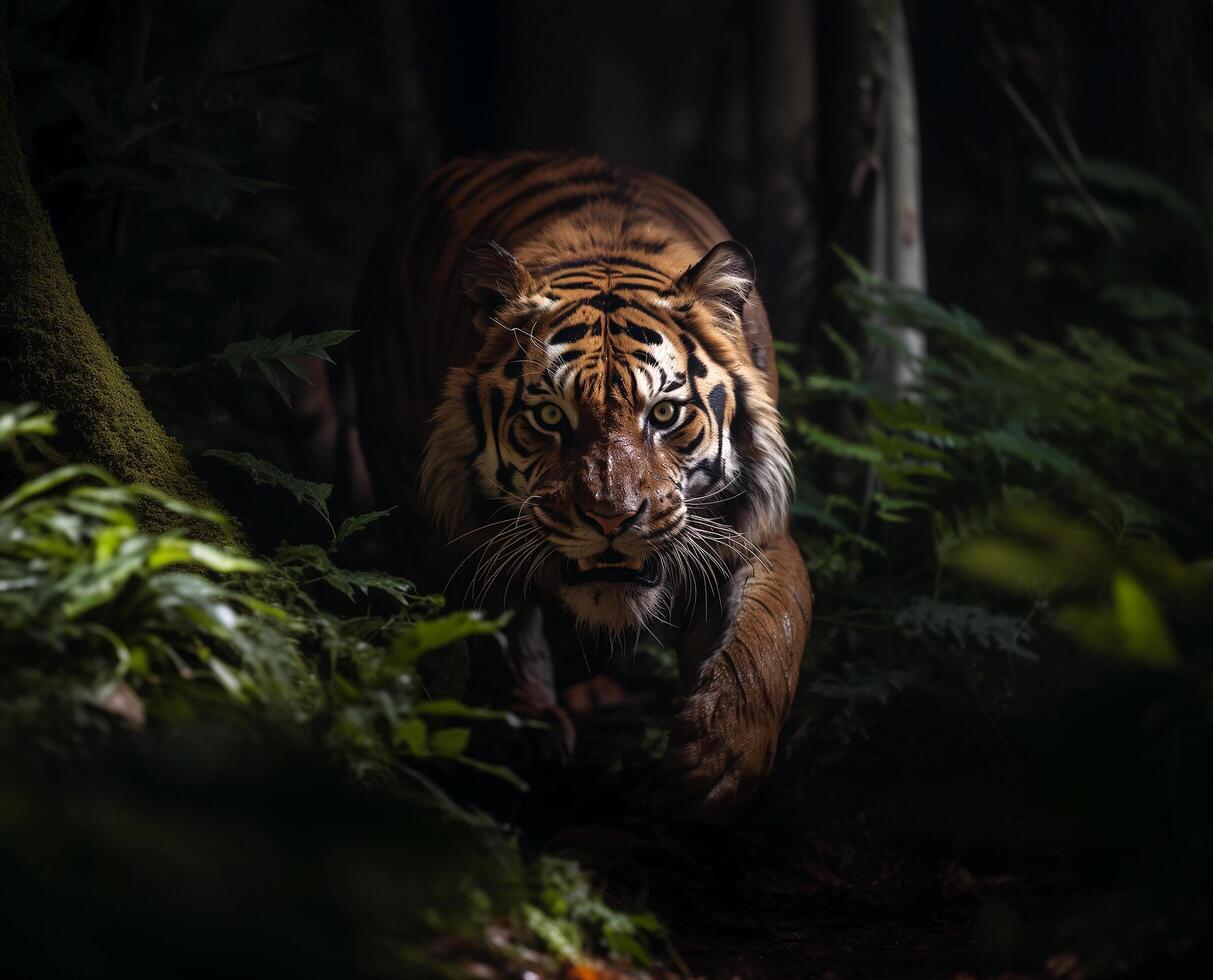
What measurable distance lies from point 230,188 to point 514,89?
75.3 inches

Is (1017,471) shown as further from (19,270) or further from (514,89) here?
(19,270)

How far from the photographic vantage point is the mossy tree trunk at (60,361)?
242 cm

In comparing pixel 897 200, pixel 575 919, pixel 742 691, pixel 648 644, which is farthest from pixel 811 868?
pixel 897 200

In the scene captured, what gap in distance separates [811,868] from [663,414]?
1.31m

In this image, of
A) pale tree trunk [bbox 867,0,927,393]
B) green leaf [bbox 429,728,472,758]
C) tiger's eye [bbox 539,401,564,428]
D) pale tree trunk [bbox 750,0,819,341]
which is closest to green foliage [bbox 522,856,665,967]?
green leaf [bbox 429,728,472,758]

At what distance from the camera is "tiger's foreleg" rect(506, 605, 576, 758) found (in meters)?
3.30

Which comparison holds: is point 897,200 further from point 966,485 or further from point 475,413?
point 475,413

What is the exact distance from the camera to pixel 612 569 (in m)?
2.76

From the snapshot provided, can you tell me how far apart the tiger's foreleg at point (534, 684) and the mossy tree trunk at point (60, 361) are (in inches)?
42.7

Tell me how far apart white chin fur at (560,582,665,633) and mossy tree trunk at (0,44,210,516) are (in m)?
0.95

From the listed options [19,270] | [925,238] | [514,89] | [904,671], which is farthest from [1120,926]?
[925,238]

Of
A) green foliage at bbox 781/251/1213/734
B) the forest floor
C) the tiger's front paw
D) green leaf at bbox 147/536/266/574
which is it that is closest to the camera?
green leaf at bbox 147/536/266/574

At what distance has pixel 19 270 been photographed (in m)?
2.49

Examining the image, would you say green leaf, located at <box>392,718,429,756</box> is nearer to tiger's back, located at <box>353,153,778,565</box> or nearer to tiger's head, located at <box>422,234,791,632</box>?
tiger's head, located at <box>422,234,791,632</box>
